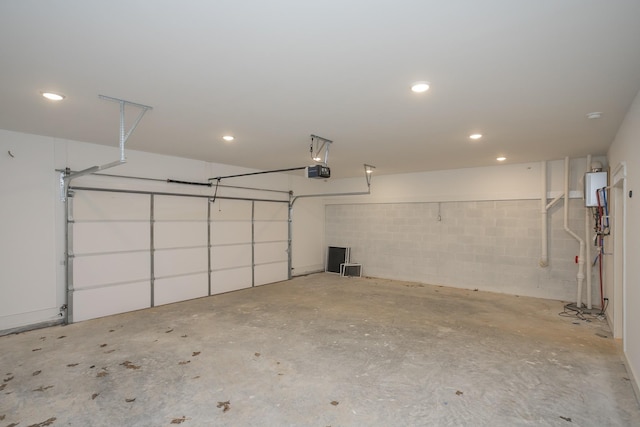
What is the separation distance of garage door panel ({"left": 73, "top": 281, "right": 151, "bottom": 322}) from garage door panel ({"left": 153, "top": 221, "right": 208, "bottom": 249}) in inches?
29.6

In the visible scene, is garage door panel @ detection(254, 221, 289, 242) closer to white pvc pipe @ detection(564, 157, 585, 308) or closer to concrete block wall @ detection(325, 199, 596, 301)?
concrete block wall @ detection(325, 199, 596, 301)

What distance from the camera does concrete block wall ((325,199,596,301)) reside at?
19.9 ft

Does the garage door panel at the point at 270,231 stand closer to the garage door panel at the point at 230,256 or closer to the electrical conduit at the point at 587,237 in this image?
the garage door panel at the point at 230,256

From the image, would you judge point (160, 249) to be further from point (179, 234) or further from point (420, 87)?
point (420, 87)

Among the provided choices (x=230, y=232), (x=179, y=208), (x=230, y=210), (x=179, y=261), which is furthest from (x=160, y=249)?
(x=230, y=210)

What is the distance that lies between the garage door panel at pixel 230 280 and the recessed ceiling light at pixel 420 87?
5.30m

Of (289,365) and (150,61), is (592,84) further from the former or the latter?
(289,365)

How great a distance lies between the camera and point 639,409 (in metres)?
2.62

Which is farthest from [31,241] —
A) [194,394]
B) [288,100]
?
[288,100]

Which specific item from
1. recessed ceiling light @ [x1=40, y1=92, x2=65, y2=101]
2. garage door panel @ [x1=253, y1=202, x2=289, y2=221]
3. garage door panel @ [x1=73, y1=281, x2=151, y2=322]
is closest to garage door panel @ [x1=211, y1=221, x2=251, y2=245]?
garage door panel @ [x1=253, y1=202, x2=289, y2=221]

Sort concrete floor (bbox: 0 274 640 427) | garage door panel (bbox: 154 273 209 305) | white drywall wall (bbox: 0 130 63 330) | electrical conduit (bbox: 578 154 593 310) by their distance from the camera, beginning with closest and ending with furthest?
concrete floor (bbox: 0 274 640 427) → white drywall wall (bbox: 0 130 63 330) → electrical conduit (bbox: 578 154 593 310) → garage door panel (bbox: 154 273 209 305)

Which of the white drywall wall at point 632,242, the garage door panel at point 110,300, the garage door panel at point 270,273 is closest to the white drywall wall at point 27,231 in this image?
the garage door panel at point 110,300

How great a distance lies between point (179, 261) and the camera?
6.11m

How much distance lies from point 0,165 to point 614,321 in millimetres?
8113
